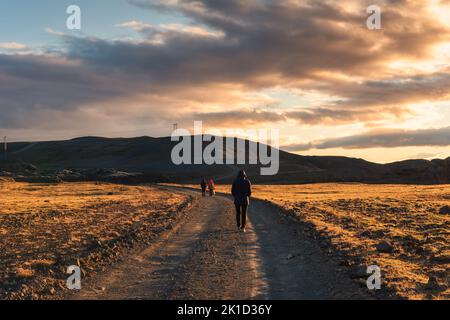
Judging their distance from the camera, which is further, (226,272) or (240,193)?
(240,193)

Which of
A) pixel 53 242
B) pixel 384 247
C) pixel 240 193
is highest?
pixel 240 193

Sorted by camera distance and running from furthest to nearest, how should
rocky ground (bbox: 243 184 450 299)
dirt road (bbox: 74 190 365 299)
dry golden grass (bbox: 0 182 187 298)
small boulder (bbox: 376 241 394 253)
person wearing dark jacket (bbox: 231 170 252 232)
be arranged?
person wearing dark jacket (bbox: 231 170 252 232) → small boulder (bbox: 376 241 394 253) → dry golden grass (bbox: 0 182 187 298) → rocky ground (bbox: 243 184 450 299) → dirt road (bbox: 74 190 365 299)

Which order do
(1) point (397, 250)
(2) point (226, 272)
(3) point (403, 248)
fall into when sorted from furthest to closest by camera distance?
(3) point (403, 248) < (1) point (397, 250) < (2) point (226, 272)

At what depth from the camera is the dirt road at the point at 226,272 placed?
1053 cm

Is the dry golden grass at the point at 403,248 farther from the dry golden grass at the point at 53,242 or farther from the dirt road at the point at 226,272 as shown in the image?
the dry golden grass at the point at 53,242

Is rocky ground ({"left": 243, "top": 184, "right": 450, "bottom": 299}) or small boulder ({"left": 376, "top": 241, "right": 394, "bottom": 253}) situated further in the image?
small boulder ({"left": 376, "top": 241, "right": 394, "bottom": 253})

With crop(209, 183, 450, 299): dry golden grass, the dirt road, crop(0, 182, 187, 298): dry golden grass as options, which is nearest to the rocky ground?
crop(209, 183, 450, 299): dry golden grass

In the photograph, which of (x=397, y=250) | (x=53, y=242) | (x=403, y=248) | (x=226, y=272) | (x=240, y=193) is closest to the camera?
(x=226, y=272)

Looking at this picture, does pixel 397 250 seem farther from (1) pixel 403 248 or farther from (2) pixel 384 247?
(1) pixel 403 248

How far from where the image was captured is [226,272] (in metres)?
12.7

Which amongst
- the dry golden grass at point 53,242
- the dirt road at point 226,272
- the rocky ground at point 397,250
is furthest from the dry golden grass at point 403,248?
the dry golden grass at point 53,242

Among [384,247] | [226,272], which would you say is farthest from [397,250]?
[226,272]

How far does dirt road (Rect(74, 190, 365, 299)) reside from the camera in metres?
10.5

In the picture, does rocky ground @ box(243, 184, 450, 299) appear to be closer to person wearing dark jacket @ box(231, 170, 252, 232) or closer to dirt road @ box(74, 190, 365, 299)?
dirt road @ box(74, 190, 365, 299)
